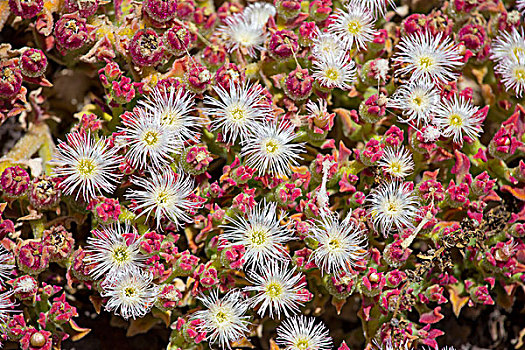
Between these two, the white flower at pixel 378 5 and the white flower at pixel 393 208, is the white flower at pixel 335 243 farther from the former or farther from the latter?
the white flower at pixel 378 5

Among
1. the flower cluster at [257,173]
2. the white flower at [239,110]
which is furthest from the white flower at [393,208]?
the white flower at [239,110]

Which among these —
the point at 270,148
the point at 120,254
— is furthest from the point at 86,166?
the point at 270,148

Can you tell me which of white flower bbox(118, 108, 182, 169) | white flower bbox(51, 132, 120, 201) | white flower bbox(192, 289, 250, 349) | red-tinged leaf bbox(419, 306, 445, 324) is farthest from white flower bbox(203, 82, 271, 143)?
red-tinged leaf bbox(419, 306, 445, 324)

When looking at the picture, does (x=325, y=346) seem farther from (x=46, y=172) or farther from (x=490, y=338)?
(x=46, y=172)

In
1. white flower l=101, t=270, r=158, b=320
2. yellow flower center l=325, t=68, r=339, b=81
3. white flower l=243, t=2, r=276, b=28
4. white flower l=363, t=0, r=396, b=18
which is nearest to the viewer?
white flower l=101, t=270, r=158, b=320

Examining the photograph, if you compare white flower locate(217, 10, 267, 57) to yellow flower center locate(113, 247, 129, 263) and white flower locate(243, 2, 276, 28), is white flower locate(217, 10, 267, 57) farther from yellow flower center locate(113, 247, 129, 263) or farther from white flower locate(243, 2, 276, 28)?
yellow flower center locate(113, 247, 129, 263)

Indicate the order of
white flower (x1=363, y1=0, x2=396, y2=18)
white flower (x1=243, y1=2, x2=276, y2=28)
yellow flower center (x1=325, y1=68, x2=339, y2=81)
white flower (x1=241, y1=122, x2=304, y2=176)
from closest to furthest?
white flower (x1=241, y1=122, x2=304, y2=176), yellow flower center (x1=325, y1=68, x2=339, y2=81), white flower (x1=363, y1=0, x2=396, y2=18), white flower (x1=243, y1=2, x2=276, y2=28)
